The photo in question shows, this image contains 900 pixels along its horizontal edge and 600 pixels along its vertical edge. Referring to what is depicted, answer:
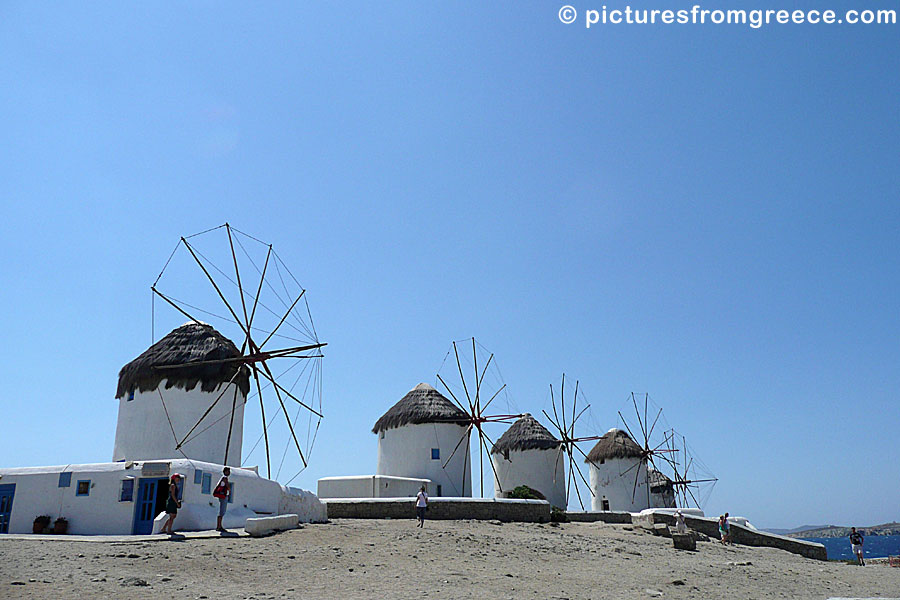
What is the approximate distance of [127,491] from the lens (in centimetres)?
1658

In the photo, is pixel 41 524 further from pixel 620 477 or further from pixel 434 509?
pixel 620 477

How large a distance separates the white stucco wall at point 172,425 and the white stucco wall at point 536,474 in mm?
19259

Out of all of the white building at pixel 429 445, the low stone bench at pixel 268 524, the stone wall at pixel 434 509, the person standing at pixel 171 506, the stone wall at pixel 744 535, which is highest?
the white building at pixel 429 445

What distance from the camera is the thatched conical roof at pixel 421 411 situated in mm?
33844

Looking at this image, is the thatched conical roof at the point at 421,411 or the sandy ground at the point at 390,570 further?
the thatched conical roof at the point at 421,411

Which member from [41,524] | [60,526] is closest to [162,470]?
[60,526]

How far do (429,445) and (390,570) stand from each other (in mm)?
21825

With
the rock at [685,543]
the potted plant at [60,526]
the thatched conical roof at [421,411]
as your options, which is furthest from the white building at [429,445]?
the potted plant at [60,526]

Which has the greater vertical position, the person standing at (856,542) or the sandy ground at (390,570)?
the sandy ground at (390,570)

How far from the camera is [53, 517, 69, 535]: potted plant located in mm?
16688

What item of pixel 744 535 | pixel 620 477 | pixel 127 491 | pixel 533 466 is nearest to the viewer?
pixel 127 491

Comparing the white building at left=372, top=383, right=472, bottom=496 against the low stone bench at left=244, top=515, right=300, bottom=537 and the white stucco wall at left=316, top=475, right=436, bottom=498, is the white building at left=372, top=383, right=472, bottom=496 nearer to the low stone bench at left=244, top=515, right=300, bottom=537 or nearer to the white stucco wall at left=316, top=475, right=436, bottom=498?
the white stucco wall at left=316, top=475, right=436, bottom=498

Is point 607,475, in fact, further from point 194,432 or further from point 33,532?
point 33,532

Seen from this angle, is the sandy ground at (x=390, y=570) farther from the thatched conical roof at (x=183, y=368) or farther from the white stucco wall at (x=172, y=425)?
the thatched conical roof at (x=183, y=368)
